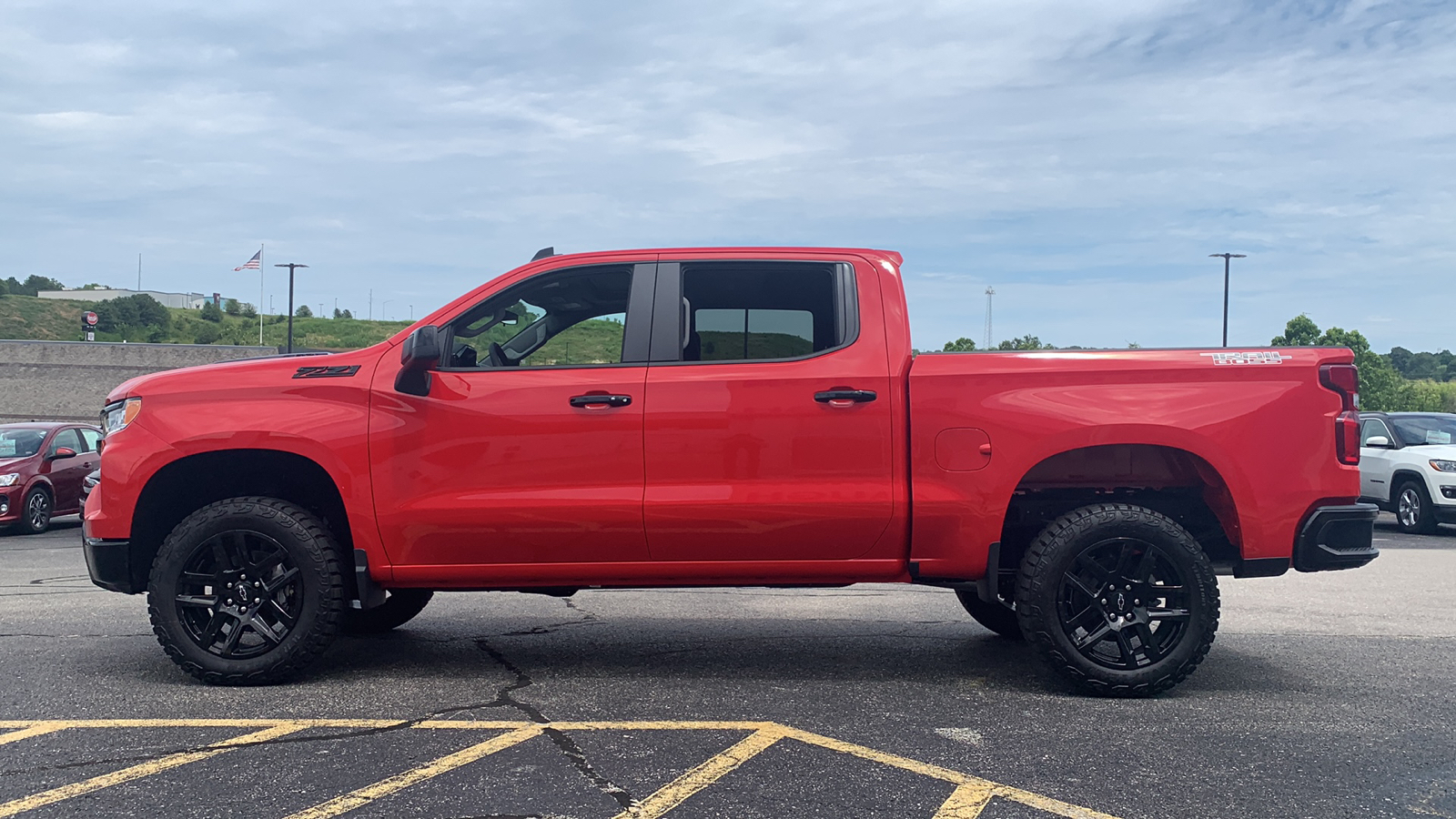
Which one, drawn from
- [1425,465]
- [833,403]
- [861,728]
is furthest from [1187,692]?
[1425,465]

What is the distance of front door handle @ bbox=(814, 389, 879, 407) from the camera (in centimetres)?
523

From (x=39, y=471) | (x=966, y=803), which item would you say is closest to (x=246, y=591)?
(x=966, y=803)

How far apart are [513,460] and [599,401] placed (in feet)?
1.56

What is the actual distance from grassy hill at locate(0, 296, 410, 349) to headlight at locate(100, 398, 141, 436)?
270ft

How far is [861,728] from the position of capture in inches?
182

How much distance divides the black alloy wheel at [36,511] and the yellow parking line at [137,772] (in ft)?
40.8

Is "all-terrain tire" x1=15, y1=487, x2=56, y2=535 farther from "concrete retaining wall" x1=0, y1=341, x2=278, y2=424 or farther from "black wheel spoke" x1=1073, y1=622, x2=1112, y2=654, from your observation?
"concrete retaining wall" x1=0, y1=341, x2=278, y2=424

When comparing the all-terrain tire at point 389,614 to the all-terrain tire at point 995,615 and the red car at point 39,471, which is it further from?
the red car at point 39,471

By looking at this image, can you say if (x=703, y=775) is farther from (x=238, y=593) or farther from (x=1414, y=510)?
(x=1414, y=510)

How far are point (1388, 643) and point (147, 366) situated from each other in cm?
6064

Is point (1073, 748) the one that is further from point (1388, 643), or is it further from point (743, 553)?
point (1388, 643)

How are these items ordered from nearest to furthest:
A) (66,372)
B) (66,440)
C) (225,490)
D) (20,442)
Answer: (225,490) < (20,442) < (66,440) < (66,372)

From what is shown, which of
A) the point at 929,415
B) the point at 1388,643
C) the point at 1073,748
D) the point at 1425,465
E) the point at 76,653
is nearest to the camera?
the point at 1073,748

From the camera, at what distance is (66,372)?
56.4 metres
